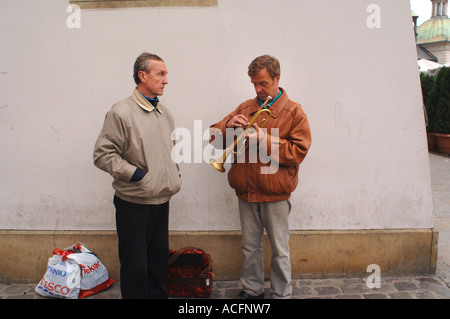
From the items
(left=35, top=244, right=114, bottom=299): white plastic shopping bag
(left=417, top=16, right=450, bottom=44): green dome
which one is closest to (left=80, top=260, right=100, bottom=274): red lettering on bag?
(left=35, top=244, right=114, bottom=299): white plastic shopping bag

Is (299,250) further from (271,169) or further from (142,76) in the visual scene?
(142,76)

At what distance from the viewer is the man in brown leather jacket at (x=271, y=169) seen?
283 cm

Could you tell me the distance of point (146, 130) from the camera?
8.79 ft

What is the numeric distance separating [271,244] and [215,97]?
1521 millimetres

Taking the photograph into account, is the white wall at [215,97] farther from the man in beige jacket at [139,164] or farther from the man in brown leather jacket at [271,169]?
the man in beige jacket at [139,164]

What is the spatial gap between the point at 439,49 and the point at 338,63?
66.7 meters

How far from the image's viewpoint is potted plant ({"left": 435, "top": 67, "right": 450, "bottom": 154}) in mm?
11203

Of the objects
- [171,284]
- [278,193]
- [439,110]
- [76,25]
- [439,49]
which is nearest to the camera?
[278,193]

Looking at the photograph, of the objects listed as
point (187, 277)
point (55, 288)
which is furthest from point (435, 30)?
point (55, 288)

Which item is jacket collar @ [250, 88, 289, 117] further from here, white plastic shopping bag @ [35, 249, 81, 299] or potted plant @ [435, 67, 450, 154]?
potted plant @ [435, 67, 450, 154]

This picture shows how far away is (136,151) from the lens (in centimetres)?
263

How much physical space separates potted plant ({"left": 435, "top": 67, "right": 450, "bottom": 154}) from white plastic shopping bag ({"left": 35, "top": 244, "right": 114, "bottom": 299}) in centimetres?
1121
